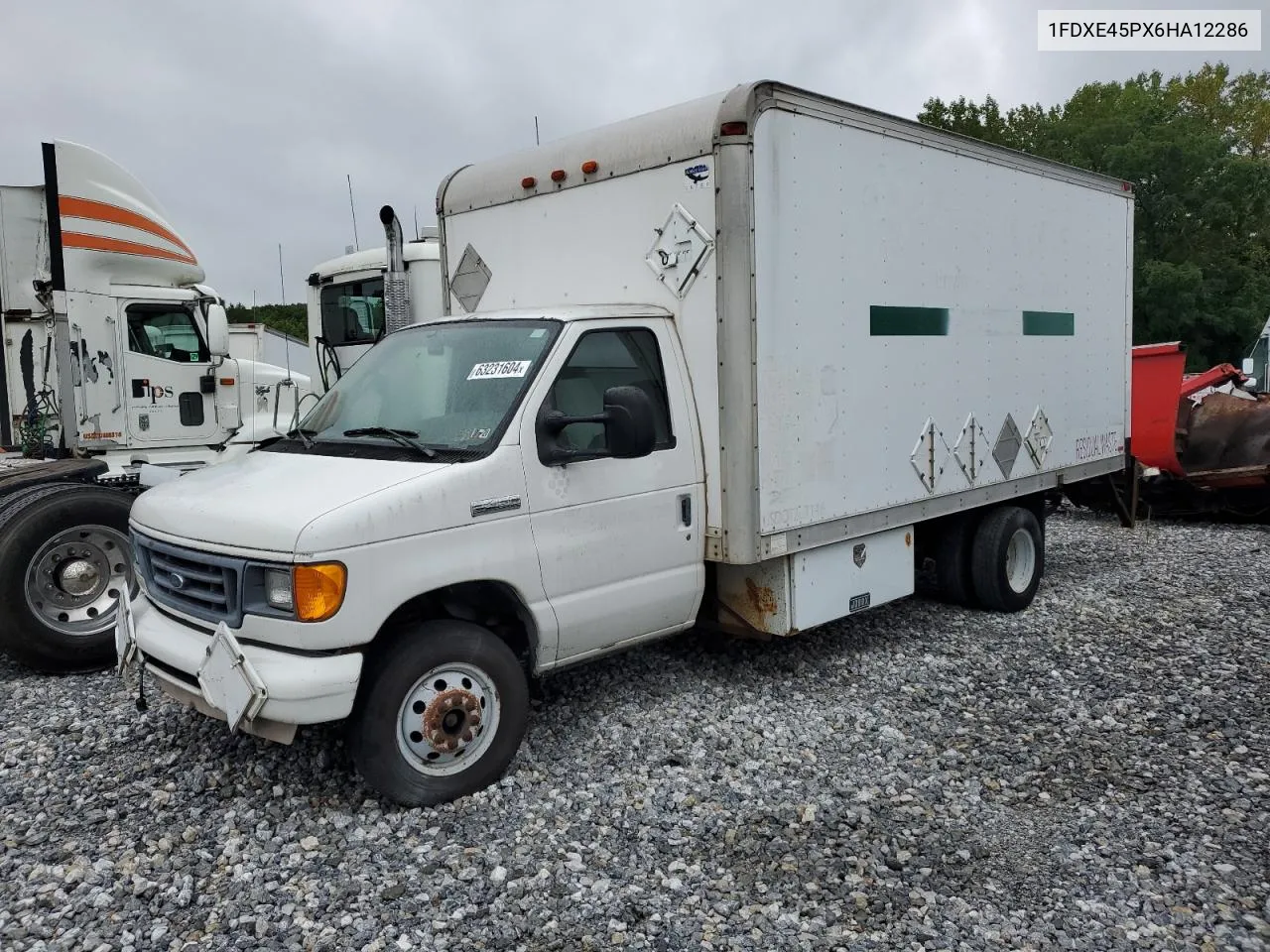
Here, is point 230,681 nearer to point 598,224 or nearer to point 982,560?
point 598,224

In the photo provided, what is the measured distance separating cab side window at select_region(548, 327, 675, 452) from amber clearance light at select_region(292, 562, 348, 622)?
1.28 meters

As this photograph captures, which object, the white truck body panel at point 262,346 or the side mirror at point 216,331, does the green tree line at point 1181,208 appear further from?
the side mirror at point 216,331

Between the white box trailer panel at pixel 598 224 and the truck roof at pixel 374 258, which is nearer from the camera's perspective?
the white box trailer panel at pixel 598 224

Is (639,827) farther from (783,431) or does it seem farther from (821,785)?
(783,431)

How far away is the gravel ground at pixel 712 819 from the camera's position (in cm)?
361

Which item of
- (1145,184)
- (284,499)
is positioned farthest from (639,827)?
(1145,184)

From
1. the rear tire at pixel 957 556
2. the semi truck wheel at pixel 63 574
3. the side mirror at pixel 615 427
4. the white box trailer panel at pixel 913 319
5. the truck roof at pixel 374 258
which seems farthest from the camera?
the truck roof at pixel 374 258

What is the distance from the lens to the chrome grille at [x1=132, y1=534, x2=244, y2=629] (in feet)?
13.6

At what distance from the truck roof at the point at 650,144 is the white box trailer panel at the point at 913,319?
0.28 ft

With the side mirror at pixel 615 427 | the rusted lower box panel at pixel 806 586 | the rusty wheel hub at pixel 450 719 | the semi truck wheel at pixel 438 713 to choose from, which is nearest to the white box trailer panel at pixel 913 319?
the rusted lower box panel at pixel 806 586

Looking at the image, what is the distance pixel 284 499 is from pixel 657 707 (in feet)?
7.97

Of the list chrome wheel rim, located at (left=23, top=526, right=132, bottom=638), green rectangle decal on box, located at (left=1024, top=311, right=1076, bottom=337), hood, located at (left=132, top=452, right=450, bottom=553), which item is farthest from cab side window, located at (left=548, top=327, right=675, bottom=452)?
green rectangle decal on box, located at (left=1024, top=311, right=1076, bottom=337)

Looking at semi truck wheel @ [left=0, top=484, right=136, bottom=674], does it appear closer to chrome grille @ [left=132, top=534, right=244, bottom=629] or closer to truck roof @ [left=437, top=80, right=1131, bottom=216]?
chrome grille @ [left=132, top=534, right=244, bottom=629]

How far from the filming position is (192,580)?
14.5 feet
